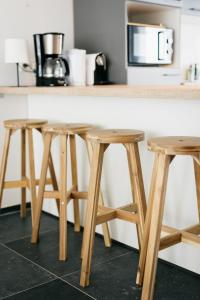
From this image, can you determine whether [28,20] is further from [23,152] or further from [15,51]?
[23,152]

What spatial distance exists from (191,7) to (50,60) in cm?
181

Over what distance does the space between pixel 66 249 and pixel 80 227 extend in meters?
0.47

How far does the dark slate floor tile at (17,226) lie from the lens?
2.80m

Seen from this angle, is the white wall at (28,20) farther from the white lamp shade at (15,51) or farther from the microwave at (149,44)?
the microwave at (149,44)

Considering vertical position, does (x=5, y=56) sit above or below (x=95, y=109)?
above

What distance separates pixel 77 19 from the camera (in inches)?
141

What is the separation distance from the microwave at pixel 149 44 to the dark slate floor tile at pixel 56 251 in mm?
1576

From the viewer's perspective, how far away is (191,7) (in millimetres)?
4109

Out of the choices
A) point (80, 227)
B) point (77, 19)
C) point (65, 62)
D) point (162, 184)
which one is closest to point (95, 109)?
point (65, 62)

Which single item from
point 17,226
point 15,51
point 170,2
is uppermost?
point 170,2

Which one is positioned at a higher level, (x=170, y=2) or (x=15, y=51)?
(x=170, y=2)

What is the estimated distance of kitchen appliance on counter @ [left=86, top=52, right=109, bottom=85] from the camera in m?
3.12

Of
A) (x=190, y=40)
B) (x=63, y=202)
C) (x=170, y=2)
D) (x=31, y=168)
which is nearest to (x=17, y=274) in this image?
(x=63, y=202)

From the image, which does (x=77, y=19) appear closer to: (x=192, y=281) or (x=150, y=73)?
(x=150, y=73)
